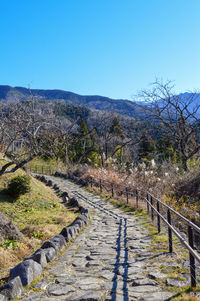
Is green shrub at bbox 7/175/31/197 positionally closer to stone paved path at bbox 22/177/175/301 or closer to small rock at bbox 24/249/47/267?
stone paved path at bbox 22/177/175/301

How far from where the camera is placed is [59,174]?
2323 centimetres

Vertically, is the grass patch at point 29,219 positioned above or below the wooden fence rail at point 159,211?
below

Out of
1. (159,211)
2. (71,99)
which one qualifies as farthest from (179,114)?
(71,99)

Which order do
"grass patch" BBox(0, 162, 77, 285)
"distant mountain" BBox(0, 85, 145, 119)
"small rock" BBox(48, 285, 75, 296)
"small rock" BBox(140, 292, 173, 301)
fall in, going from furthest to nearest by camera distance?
"distant mountain" BBox(0, 85, 145, 119), "grass patch" BBox(0, 162, 77, 285), "small rock" BBox(48, 285, 75, 296), "small rock" BBox(140, 292, 173, 301)

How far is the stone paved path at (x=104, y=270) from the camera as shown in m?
3.15

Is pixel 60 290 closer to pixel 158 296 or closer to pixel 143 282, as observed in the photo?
pixel 143 282

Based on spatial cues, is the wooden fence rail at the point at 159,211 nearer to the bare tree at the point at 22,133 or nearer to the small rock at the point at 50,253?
the small rock at the point at 50,253

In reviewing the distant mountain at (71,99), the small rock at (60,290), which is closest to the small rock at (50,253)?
the small rock at (60,290)

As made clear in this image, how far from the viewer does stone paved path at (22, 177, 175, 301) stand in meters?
3.15

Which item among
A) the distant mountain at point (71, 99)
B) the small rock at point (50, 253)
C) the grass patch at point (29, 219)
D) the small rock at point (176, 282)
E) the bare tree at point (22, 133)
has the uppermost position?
the distant mountain at point (71, 99)

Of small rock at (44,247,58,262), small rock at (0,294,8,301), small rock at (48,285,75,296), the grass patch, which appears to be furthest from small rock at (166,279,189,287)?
the grass patch

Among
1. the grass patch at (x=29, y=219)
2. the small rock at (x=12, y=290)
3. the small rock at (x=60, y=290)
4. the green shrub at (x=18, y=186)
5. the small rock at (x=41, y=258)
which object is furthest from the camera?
the green shrub at (x=18, y=186)

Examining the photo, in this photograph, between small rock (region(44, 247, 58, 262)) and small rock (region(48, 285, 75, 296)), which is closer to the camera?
small rock (region(48, 285, 75, 296))

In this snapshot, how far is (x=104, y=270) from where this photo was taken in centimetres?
403
